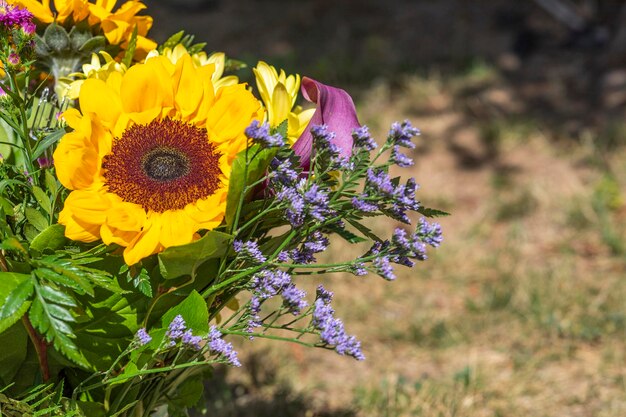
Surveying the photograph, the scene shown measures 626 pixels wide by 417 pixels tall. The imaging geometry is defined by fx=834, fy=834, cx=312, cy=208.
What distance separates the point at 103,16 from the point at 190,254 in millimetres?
435

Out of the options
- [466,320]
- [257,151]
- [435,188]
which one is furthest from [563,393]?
[257,151]

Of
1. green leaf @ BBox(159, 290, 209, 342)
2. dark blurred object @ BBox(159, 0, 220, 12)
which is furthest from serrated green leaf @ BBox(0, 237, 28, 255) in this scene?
dark blurred object @ BBox(159, 0, 220, 12)

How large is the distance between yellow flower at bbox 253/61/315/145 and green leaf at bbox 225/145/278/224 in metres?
0.10

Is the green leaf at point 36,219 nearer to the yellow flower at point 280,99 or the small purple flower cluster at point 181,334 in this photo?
the small purple flower cluster at point 181,334

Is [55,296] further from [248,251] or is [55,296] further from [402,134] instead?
[402,134]

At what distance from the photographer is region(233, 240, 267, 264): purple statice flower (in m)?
1.11

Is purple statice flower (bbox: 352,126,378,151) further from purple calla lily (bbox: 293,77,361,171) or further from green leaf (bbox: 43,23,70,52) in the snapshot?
green leaf (bbox: 43,23,70,52)

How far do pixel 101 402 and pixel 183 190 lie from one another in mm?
397

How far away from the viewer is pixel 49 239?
42.8 inches

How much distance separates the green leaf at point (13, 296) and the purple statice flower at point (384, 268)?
0.46 m

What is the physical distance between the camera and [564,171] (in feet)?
13.5

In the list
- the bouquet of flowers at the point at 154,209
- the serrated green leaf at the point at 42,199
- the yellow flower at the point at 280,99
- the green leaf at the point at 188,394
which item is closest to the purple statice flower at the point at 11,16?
the bouquet of flowers at the point at 154,209

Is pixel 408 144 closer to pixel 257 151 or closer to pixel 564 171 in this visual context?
pixel 257 151

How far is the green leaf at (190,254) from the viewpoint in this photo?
105cm
